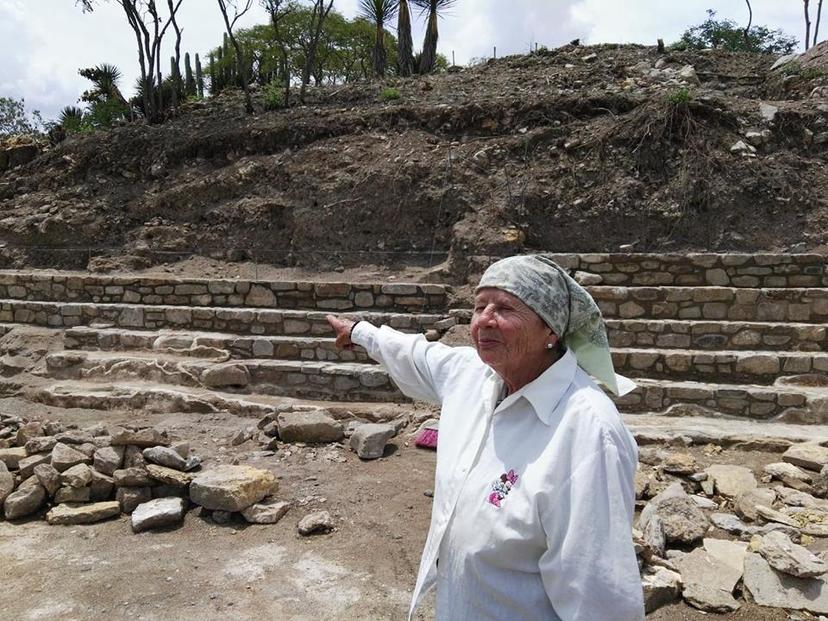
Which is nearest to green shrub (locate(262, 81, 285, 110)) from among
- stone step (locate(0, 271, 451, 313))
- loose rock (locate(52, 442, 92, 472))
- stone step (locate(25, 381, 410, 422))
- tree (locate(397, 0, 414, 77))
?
tree (locate(397, 0, 414, 77))

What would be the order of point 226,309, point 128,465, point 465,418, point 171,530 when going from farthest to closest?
1. point 226,309
2. point 128,465
3. point 171,530
4. point 465,418

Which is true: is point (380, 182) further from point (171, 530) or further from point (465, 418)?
point (465, 418)

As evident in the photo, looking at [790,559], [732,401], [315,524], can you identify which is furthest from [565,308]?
[732,401]

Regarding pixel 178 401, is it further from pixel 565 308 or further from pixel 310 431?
pixel 565 308

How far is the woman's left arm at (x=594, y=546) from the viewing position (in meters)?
1.40

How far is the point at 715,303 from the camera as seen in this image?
7.61 meters

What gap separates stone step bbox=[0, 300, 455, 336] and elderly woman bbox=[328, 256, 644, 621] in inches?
236

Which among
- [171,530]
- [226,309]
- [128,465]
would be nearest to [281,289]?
[226,309]

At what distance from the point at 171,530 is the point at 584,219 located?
25.7 ft

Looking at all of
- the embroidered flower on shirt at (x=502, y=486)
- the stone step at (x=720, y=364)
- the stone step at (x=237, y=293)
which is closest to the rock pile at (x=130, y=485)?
the embroidered flower on shirt at (x=502, y=486)

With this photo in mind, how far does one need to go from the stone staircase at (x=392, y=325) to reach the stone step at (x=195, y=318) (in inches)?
0.7

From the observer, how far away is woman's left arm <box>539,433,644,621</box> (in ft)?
4.60

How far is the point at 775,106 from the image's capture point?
10.9 m

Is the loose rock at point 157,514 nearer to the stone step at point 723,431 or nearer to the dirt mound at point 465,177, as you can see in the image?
the stone step at point 723,431
